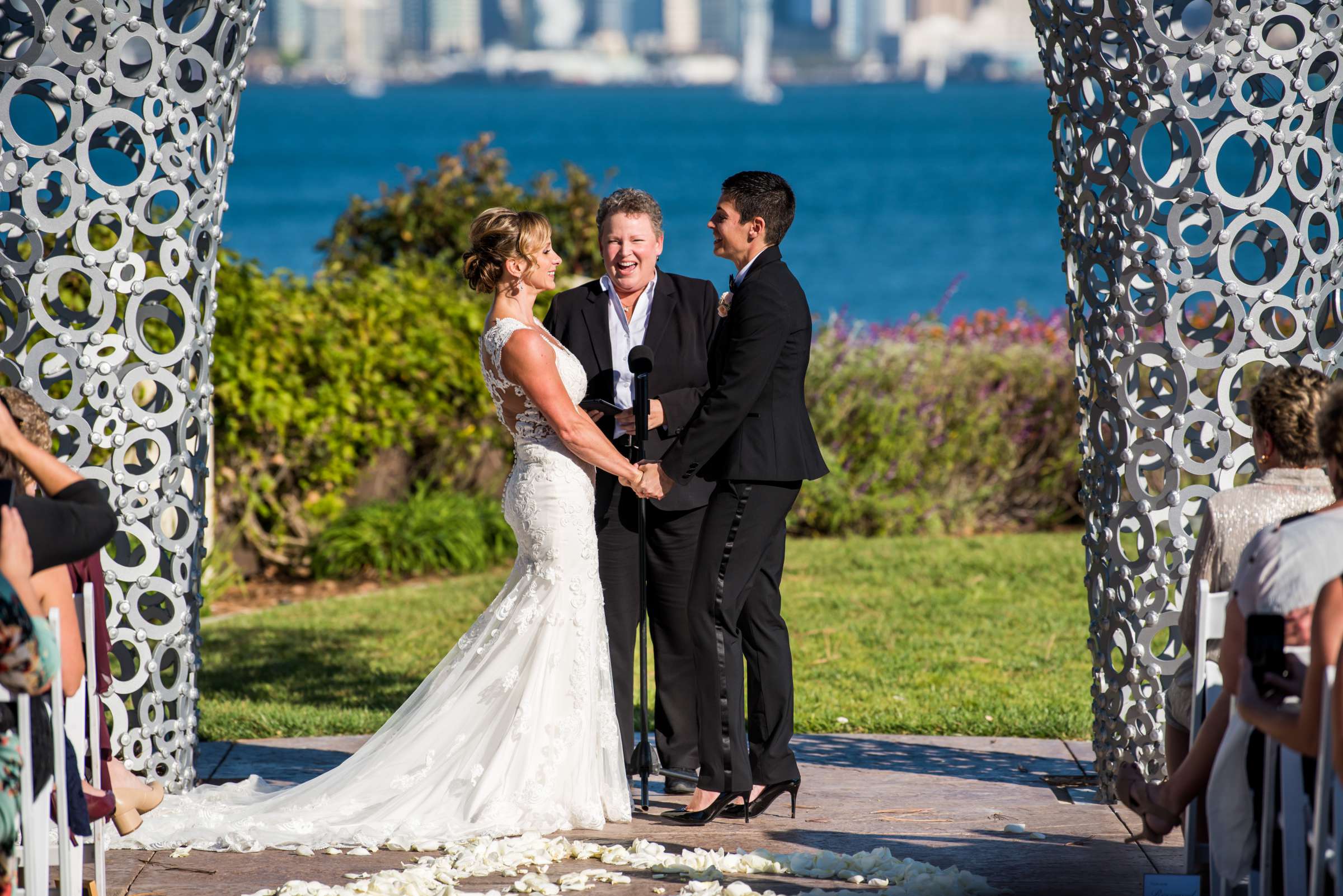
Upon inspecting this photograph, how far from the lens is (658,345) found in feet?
17.8

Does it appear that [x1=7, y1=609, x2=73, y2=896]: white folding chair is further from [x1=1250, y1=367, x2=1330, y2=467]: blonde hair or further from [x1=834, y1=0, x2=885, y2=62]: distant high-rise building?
[x1=834, y1=0, x2=885, y2=62]: distant high-rise building

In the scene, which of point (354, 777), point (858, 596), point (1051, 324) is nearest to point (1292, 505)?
point (354, 777)

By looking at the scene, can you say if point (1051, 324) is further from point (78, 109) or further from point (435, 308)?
point (78, 109)

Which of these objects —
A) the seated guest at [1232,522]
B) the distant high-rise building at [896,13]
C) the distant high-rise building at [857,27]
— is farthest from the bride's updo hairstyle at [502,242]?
the distant high-rise building at [857,27]

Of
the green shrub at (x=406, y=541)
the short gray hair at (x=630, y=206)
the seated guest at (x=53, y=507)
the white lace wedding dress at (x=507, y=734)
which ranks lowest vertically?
the green shrub at (x=406, y=541)

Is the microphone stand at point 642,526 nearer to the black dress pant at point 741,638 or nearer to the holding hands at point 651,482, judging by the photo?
the holding hands at point 651,482

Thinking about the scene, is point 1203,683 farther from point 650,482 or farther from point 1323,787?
point 650,482

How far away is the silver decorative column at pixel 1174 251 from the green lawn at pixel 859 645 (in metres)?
1.41

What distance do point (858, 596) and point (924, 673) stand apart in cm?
158

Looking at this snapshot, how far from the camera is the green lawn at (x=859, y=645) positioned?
6.59 meters

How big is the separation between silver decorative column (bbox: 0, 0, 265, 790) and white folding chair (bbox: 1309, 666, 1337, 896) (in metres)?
3.53

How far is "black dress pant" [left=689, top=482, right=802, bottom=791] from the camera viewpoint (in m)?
4.86

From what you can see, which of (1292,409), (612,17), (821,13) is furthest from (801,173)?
(821,13)

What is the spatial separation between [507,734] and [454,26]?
19283 cm
